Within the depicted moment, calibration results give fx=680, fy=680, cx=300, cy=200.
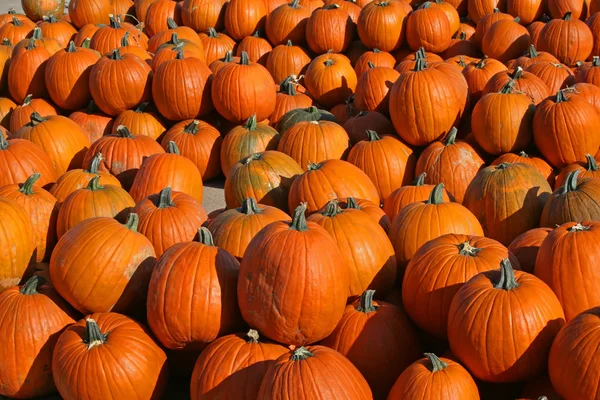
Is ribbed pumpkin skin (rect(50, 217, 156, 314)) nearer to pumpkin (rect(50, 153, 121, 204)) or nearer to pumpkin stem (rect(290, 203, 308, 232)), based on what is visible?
pumpkin stem (rect(290, 203, 308, 232))

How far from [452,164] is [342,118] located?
191 centimetres

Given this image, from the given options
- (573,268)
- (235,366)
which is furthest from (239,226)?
(573,268)

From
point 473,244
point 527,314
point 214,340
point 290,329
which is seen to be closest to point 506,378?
point 527,314

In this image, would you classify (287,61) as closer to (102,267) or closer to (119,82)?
(119,82)

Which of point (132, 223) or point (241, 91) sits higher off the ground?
point (241, 91)

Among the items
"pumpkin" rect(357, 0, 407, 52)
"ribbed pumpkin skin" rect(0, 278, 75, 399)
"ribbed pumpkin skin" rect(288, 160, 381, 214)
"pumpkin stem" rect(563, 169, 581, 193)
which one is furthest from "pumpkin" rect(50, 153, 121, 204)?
"pumpkin" rect(357, 0, 407, 52)

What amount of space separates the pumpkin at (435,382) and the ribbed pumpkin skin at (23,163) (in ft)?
11.1

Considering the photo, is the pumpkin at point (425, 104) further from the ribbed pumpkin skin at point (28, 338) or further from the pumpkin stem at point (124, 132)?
the ribbed pumpkin skin at point (28, 338)

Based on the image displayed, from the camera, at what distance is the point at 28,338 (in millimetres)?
3572

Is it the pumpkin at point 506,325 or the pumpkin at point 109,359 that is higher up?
the pumpkin at point 506,325

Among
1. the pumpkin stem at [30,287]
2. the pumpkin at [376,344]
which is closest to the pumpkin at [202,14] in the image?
the pumpkin stem at [30,287]

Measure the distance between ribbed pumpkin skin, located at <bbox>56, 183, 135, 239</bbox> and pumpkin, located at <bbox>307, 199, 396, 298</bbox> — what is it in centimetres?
140

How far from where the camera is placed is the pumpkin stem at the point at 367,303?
11.0 ft

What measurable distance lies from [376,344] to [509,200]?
180 cm
